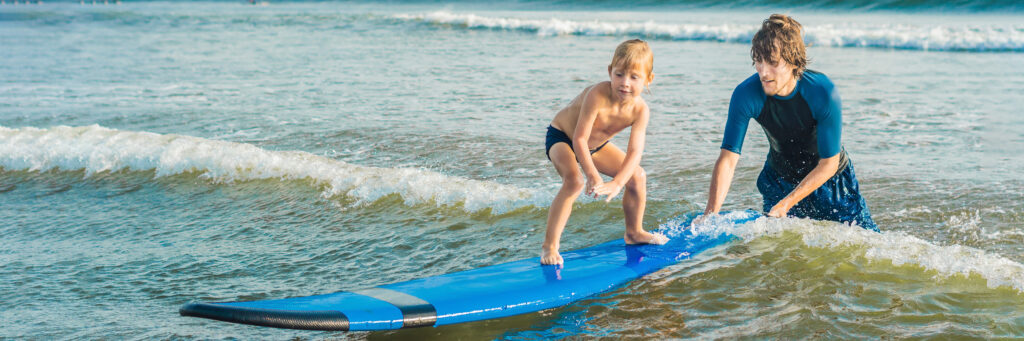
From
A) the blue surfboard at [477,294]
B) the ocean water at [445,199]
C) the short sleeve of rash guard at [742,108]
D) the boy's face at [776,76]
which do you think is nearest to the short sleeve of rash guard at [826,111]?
the boy's face at [776,76]

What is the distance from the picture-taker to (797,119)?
3.94 m

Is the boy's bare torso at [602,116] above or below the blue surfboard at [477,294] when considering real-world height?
above

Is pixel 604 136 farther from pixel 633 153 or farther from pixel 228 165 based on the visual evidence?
pixel 228 165

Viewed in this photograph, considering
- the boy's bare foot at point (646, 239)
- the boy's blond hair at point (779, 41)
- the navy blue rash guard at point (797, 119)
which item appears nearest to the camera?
the boy's blond hair at point (779, 41)

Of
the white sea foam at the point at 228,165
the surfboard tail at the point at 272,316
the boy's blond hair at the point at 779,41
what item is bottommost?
the white sea foam at the point at 228,165

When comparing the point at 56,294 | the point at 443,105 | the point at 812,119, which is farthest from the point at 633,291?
the point at 443,105

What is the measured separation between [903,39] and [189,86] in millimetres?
15516

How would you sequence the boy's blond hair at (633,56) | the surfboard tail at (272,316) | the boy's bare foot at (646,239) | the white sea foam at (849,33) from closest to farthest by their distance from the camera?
1. the surfboard tail at (272,316)
2. the boy's blond hair at (633,56)
3. the boy's bare foot at (646,239)
4. the white sea foam at (849,33)

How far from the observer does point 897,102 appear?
9.90 metres

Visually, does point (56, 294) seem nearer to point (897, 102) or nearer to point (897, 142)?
point (897, 142)

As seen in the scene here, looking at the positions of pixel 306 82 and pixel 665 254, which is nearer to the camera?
pixel 665 254

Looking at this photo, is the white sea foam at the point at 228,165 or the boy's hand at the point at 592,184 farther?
the white sea foam at the point at 228,165

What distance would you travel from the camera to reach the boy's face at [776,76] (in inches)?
145

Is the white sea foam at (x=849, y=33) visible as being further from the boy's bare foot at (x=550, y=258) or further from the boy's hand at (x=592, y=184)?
the boy's hand at (x=592, y=184)
